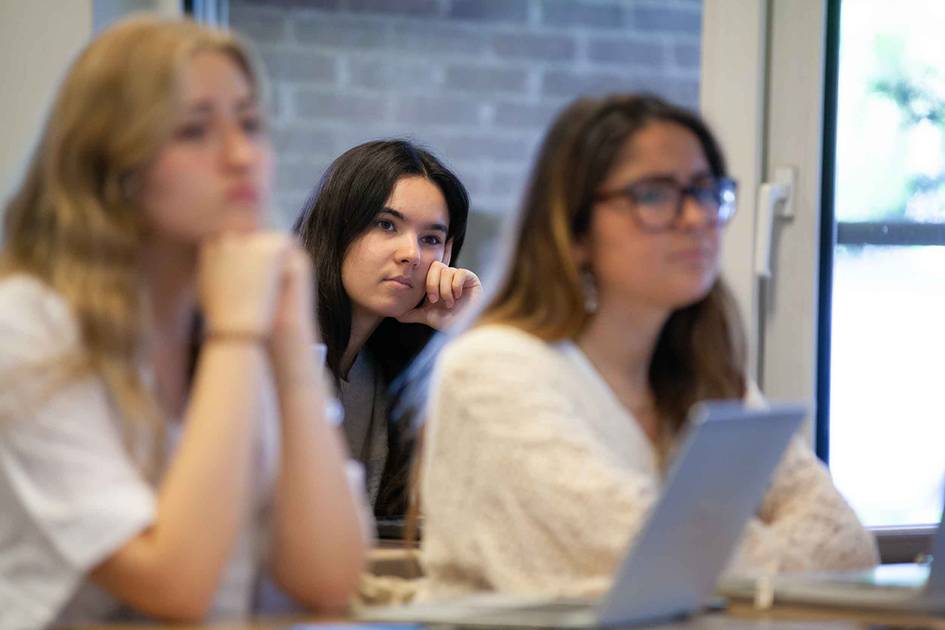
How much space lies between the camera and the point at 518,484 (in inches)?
65.7

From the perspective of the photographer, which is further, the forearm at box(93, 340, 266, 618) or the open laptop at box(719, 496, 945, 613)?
the open laptop at box(719, 496, 945, 613)

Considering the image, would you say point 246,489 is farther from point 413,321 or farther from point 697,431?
point 413,321

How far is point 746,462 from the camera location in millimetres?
1459

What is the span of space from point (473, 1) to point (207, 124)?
2932 mm

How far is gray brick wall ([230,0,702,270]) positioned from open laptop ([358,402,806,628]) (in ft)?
8.72

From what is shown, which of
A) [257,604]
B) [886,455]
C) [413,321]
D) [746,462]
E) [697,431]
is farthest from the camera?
[886,455]

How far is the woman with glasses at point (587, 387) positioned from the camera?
1656 millimetres

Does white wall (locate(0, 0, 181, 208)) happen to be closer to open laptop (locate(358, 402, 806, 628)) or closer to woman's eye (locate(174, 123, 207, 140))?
woman's eye (locate(174, 123, 207, 140))

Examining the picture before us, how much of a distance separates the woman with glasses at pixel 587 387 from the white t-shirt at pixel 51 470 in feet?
1.32

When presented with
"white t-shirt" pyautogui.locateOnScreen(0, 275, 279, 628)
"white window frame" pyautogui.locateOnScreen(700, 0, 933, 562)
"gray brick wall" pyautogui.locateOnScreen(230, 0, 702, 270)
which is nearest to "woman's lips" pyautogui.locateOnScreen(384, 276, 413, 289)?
"white window frame" pyautogui.locateOnScreen(700, 0, 933, 562)

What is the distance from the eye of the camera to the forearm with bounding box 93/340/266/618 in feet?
4.53

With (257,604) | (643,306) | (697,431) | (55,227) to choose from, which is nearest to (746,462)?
(697,431)

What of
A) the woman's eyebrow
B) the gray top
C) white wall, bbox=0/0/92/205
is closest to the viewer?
white wall, bbox=0/0/92/205

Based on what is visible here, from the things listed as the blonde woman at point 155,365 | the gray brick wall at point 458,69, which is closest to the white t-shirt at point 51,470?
the blonde woman at point 155,365
